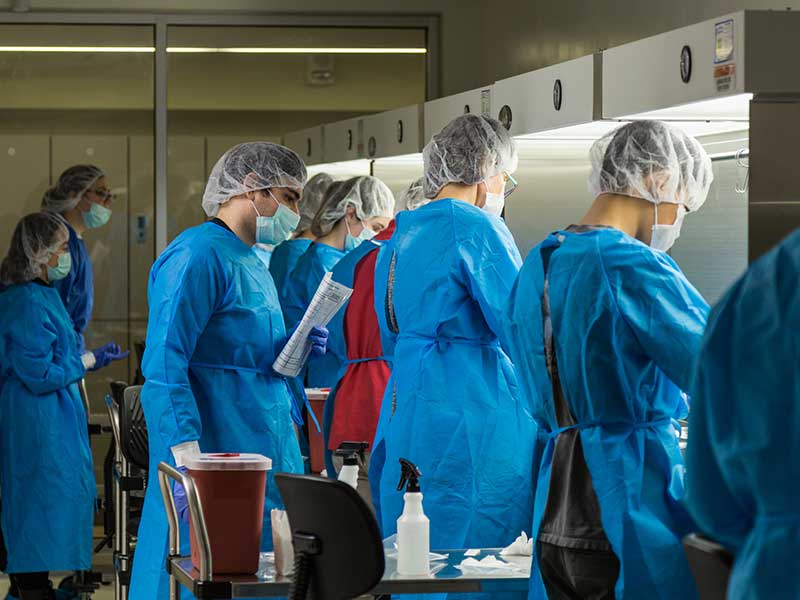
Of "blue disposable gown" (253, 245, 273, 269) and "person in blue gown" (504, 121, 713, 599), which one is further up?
"blue disposable gown" (253, 245, 273, 269)

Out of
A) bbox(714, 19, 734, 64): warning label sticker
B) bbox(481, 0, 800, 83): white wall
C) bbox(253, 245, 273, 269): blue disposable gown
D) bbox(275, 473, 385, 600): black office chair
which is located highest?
bbox(481, 0, 800, 83): white wall

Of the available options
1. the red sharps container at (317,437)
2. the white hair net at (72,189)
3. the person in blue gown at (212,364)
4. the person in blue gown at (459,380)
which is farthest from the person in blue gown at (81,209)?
the person in blue gown at (459,380)

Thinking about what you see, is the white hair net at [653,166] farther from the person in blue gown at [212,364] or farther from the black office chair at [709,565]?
the black office chair at [709,565]

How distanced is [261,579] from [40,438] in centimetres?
328

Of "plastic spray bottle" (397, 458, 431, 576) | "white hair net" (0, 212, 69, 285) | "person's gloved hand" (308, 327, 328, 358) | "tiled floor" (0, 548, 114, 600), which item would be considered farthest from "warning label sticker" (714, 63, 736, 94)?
"tiled floor" (0, 548, 114, 600)

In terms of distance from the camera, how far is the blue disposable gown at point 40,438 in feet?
18.2

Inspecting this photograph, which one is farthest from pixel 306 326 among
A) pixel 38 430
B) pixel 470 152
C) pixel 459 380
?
pixel 38 430

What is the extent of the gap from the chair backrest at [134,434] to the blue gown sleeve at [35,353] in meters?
1.23

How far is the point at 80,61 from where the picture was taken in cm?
759

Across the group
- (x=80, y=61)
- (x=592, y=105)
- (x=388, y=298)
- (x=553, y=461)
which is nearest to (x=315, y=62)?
(x=80, y=61)

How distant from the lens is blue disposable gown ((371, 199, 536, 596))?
3.53 metres

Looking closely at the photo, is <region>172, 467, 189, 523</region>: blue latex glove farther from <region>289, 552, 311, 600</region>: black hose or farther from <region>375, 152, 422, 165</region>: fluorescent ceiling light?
<region>375, 152, 422, 165</region>: fluorescent ceiling light

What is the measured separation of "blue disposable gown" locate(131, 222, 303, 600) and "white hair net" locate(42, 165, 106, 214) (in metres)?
3.18

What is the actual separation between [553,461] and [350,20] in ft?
17.8
